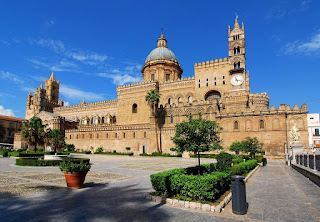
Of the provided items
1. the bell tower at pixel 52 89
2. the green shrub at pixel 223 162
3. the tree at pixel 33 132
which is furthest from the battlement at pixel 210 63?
the bell tower at pixel 52 89

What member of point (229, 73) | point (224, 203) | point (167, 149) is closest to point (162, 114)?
point (167, 149)

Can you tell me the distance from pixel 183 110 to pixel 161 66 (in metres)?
16.1

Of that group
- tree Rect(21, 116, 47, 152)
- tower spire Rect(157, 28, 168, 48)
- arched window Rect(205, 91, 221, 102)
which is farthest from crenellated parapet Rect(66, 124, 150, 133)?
tower spire Rect(157, 28, 168, 48)

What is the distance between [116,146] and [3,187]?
3898 cm

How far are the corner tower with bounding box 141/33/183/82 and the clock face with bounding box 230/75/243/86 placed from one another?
16981 millimetres

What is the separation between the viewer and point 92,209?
21.1 ft

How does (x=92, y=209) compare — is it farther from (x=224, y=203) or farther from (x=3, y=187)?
(x=3, y=187)

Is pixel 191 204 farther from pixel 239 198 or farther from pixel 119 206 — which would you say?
pixel 119 206

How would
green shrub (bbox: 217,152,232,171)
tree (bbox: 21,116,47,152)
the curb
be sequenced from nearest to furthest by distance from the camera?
the curb, green shrub (bbox: 217,152,232,171), tree (bbox: 21,116,47,152)

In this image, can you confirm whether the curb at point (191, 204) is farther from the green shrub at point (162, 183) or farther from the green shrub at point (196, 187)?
the green shrub at point (162, 183)

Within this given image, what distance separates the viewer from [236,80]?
41.2 m

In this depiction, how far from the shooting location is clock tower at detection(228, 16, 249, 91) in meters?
40.6

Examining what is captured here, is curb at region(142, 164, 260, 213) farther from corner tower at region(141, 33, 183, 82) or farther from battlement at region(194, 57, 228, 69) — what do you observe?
corner tower at region(141, 33, 183, 82)

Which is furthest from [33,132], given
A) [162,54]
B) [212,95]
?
[162,54]
